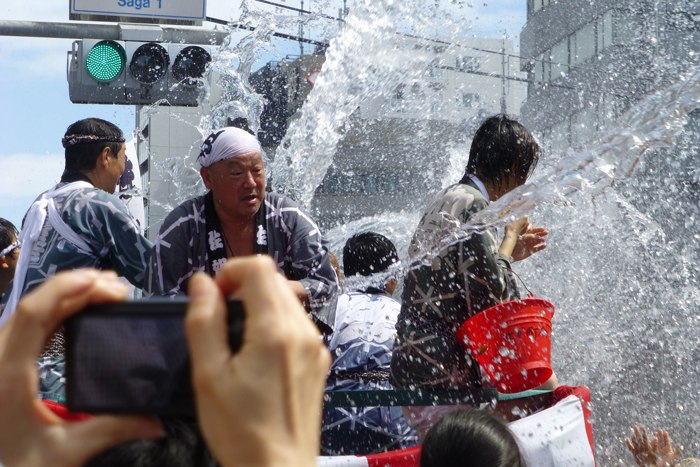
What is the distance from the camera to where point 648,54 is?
683 inches

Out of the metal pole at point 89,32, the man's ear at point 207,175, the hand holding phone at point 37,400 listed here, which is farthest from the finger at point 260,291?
the metal pole at point 89,32

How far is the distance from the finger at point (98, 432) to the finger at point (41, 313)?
0.08m

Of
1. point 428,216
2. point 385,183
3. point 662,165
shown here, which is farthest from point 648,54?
point 428,216

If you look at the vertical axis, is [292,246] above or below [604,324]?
above

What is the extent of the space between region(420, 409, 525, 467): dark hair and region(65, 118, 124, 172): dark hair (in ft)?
7.53

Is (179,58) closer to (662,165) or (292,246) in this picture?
(292,246)

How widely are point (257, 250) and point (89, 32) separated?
4.79 metres

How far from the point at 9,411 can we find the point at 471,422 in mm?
1543

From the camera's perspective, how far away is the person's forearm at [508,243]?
2852 millimetres

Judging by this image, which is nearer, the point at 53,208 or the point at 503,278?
the point at 503,278

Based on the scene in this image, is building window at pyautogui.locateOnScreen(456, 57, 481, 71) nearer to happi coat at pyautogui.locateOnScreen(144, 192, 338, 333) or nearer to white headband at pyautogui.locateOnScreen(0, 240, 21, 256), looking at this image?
white headband at pyautogui.locateOnScreen(0, 240, 21, 256)

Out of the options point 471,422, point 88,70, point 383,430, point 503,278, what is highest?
point 88,70

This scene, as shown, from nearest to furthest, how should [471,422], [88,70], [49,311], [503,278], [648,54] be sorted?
[49,311], [471,422], [503,278], [88,70], [648,54]

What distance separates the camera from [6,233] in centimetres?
461
